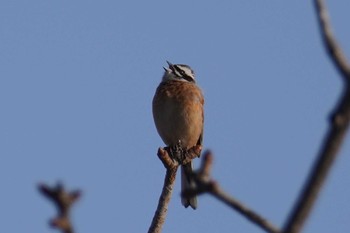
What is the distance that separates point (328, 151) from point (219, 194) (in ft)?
1.12

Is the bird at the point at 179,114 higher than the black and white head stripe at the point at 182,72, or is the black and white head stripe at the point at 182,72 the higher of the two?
the black and white head stripe at the point at 182,72

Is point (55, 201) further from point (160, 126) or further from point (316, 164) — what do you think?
point (160, 126)

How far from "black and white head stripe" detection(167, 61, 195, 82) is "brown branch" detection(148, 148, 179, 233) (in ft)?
16.5

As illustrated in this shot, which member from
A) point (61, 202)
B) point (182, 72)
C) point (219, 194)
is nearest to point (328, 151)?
point (219, 194)

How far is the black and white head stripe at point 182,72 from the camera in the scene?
10.5 metres

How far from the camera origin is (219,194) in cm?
147

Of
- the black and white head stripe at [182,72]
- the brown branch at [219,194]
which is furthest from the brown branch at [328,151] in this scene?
the black and white head stripe at [182,72]

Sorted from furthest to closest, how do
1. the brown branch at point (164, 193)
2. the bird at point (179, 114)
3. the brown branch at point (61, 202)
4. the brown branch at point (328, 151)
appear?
the bird at point (179, 114) < the brown branch at point (164, 193) < the brown branch at point (61, 202) < the brown branch at point (328, 151)

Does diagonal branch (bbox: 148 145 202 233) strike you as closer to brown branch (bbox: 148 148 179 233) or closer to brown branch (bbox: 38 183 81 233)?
brown branch (bbox: 148 148 179 233)

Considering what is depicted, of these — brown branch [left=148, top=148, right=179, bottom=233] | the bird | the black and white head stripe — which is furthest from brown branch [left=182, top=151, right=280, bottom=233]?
the black and white head stripe

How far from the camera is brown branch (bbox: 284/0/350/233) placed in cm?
119

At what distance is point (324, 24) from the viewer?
140 centimetres

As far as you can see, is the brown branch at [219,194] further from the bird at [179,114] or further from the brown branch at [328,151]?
the bird at [179,114]

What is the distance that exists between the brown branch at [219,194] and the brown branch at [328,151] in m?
0.25
